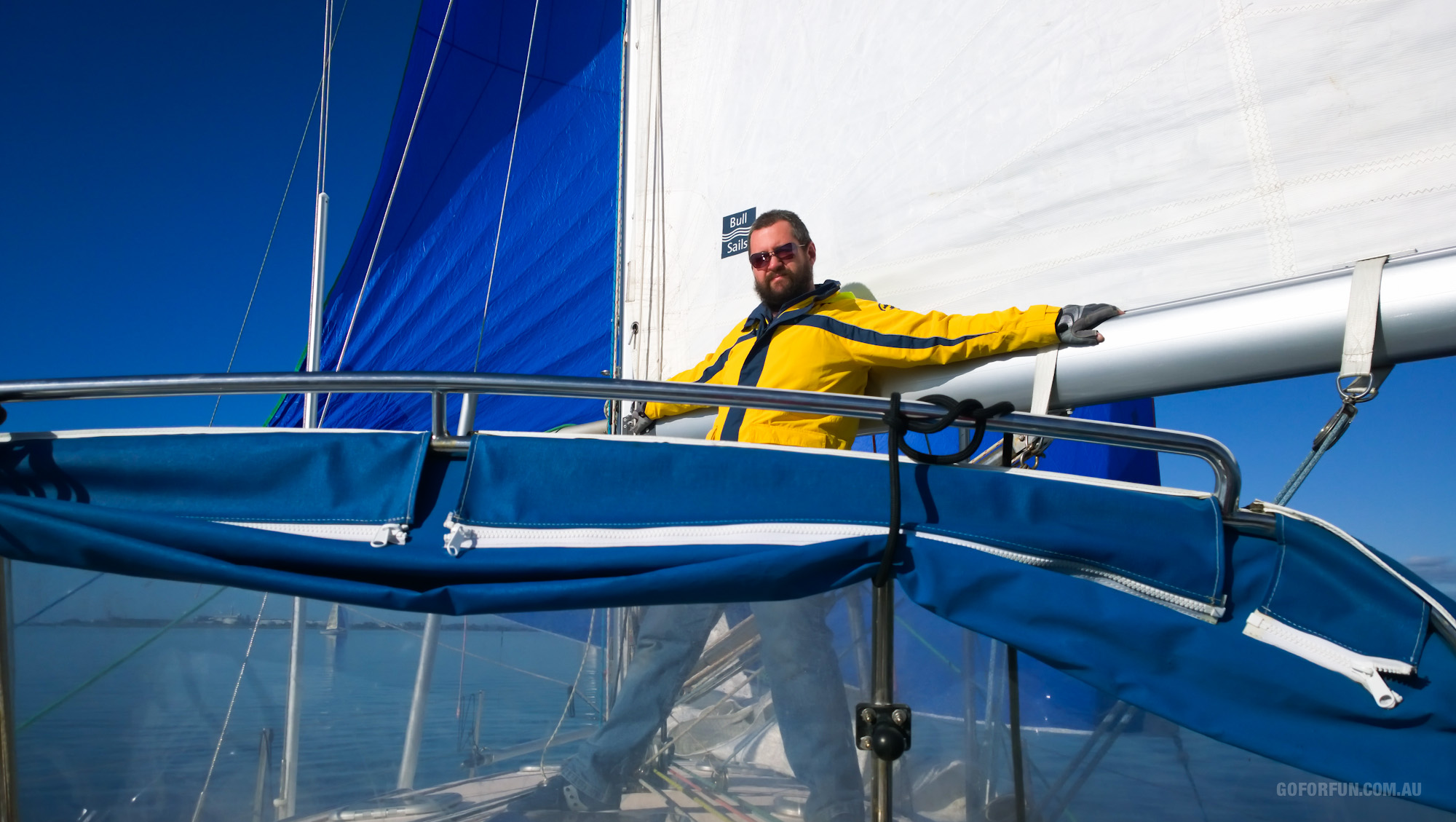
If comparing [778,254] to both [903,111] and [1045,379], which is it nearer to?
[903,111]

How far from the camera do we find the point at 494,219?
14.5ft

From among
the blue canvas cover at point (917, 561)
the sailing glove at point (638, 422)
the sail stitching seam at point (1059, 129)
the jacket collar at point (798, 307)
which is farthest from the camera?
the sailing glove at point (638, 422)

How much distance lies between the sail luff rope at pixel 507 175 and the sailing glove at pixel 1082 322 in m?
2.78

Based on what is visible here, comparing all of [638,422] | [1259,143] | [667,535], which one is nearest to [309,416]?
[638,422]

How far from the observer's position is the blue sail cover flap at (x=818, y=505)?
116 cm

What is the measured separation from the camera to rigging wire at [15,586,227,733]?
3.62 feet

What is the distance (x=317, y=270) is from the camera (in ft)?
13.4

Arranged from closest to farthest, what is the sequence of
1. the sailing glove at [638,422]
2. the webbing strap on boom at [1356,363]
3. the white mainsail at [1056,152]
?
the webbing strap on boom at [1356,363] → the white mainsail at [1056,152] → the sailing glove at [638,422]

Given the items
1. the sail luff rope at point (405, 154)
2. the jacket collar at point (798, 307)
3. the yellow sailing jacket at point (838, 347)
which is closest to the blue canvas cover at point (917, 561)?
the yellow sailing jacket at point (838, 347)

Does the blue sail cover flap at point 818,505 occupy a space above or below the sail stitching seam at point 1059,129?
below

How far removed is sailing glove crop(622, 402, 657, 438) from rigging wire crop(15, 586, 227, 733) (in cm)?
129

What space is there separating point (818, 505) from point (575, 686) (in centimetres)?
43

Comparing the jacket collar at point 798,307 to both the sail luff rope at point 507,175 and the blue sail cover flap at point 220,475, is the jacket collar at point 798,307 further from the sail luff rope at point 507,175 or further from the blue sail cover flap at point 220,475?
the sail luff rope at point 507,175

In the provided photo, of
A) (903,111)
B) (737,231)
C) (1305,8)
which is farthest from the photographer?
(737,231)
